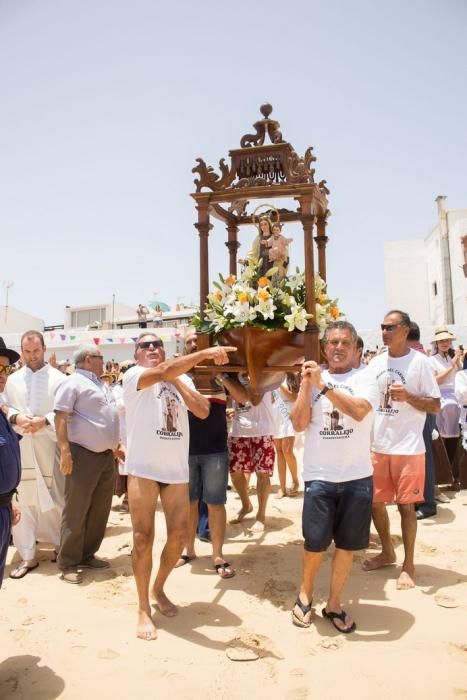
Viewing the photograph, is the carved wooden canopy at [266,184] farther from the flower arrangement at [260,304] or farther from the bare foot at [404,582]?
the bare foot at [404,582]

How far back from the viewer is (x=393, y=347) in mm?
4496

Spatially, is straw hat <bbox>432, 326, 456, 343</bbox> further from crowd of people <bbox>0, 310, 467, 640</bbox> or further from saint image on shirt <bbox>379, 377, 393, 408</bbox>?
saint image on shirt <bbox>379, 377, 393, 408</bbox>

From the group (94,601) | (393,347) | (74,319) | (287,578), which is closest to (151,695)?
(94,601)

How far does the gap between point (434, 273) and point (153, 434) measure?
29209 millimetres

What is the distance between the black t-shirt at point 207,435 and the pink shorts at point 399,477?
1373 millimetres

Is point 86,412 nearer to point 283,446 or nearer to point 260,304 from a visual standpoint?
point 260,304

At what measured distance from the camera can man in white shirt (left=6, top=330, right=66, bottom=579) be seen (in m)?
5.05

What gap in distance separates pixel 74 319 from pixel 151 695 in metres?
46.1

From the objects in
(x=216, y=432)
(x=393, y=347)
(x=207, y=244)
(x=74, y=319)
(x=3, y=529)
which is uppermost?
(x=74, y=319)

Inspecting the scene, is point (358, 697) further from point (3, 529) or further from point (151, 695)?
point (3, 529)

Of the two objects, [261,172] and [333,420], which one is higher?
[261,172]

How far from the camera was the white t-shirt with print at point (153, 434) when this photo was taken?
12.1 ft

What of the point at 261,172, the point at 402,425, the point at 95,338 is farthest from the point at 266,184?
the point at 95,338

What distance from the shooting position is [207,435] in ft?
15.9
